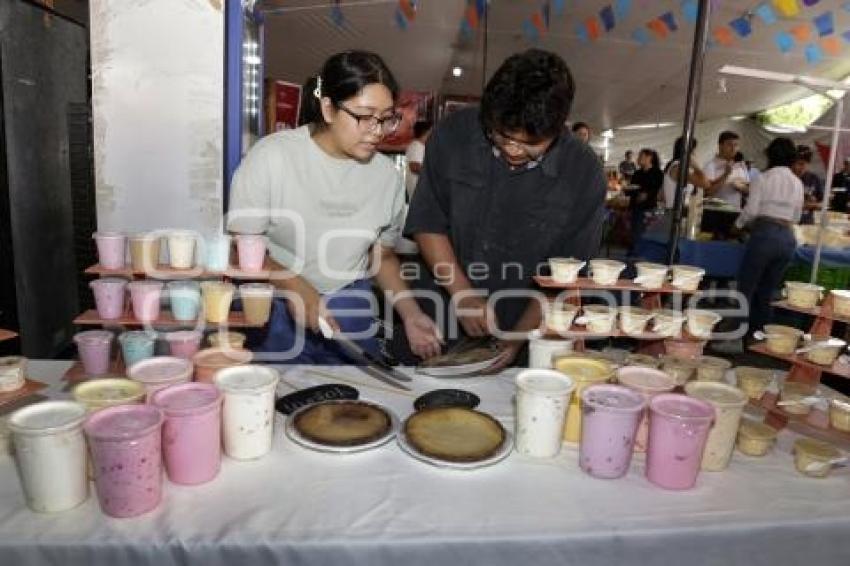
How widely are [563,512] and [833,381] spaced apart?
3.33 m

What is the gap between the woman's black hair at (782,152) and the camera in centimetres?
532

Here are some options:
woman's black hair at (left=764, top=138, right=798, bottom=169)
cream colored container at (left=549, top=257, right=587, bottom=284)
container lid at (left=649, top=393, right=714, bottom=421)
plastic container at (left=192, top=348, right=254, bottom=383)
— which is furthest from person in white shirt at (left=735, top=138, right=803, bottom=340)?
plastic container at (left=192, top=348, right=254, bottom=383)

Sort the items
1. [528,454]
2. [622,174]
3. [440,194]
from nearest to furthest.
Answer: [528,454] → [440,194] → [622,174]

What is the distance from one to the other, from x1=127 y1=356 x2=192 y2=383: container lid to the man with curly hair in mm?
1023

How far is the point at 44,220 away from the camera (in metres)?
3.78

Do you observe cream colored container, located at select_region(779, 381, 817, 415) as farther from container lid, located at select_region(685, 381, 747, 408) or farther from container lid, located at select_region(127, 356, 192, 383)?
container lid, located at select_region(127, 356, 192, 383)

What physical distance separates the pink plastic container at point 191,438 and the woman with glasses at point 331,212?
0.57 m

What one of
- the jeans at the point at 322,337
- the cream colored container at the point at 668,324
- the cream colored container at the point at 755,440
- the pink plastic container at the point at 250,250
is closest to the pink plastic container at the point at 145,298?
the pink plastic container at the point at 250,250

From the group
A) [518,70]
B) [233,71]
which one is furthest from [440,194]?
[233,71]

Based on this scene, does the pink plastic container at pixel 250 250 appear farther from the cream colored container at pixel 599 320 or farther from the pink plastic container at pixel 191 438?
the cream colored container at pixel 599 320

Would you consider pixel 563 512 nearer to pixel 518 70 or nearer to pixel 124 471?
pixel 124 471

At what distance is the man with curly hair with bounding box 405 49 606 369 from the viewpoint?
2.17m

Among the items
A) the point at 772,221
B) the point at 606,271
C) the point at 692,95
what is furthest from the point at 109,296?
the point at 772,221

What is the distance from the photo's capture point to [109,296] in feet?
5.41
